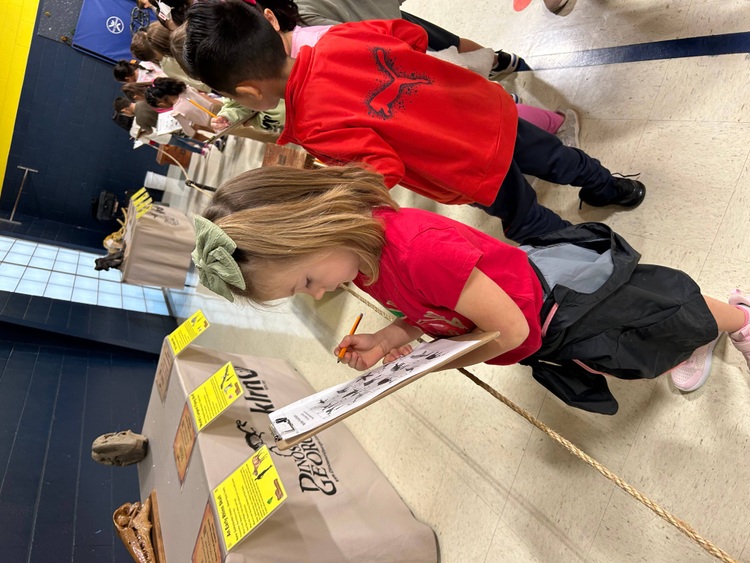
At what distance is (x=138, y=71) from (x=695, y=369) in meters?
5.17

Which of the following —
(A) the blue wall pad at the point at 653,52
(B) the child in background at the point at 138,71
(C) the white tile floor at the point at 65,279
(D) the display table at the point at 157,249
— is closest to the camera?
(A) the blue wall pad at the point at 653,52

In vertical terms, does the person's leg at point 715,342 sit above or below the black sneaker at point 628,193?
below

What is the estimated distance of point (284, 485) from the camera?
1856 mm

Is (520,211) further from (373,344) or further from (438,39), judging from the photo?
(438,39)

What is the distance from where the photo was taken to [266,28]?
155 centimetres

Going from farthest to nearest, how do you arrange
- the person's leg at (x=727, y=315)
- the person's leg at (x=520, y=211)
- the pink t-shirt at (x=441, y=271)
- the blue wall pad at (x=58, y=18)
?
the blue wall pad at (x=58, y=18), the person's leg at (x=520, y=211), the person's leg at (x=727, y=315), the pink t-shirt at (x=441, y=271)

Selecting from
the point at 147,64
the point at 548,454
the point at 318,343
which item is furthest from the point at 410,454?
the point at 147,64

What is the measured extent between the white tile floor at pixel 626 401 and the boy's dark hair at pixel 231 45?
4.03 ft

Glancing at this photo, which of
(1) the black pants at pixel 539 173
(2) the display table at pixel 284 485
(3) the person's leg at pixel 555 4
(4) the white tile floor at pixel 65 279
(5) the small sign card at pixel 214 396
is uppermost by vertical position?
(3) the person's leg at pixel 555 4

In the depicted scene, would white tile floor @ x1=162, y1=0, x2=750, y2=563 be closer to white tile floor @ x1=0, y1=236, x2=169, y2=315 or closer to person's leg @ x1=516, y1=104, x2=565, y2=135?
person's leg @ x1=516, y1=104, x2=565, y2=135

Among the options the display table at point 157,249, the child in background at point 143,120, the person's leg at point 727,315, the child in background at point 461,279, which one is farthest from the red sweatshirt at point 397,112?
the display table at point 157,249

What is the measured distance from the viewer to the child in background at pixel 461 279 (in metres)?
1.10

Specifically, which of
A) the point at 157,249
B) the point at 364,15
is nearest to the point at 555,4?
the point at 364,15

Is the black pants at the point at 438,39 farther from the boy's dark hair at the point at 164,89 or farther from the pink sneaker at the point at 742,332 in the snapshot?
the boy's dark hair at the point at 164,89
